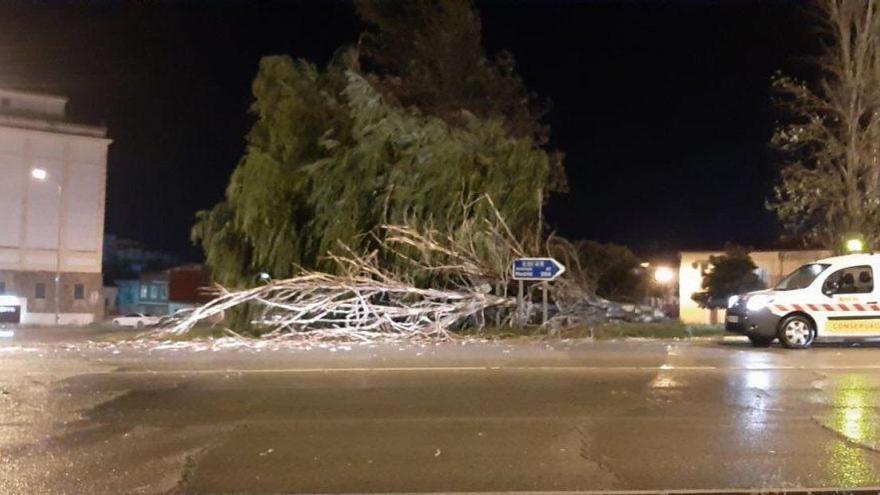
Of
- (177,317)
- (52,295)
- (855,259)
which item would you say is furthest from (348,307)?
(52,295)

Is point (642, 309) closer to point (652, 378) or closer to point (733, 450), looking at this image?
point (652, 378)

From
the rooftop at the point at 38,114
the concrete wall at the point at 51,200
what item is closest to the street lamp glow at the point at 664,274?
the concrete wall at the point at 51,200

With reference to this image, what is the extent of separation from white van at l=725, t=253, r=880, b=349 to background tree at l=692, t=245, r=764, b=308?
17.6 metres

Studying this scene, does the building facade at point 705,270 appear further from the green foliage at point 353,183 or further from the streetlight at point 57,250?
the streetlight at point 57,250

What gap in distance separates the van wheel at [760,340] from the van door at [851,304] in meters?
0.95

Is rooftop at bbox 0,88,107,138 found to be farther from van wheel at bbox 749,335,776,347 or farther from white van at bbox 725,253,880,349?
white van at bbox 725,253,880,349

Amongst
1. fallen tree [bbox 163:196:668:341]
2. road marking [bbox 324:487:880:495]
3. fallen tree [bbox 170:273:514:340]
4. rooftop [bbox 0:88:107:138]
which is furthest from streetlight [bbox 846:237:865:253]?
rooftop [bbox 0:88:107:138]

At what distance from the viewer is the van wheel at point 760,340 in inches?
680

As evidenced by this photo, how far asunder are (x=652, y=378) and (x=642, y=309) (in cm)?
1099

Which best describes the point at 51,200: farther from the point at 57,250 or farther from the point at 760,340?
the point at 760,340

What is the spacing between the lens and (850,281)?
55.6 feet

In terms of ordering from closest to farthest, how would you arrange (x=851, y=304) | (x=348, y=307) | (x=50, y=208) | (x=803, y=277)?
(x=851, y=304), (x=803, y=277), (x=348, y=307), (x=50, y=208)

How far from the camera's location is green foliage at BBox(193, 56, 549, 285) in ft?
67.5

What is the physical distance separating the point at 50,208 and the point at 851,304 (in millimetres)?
44876
